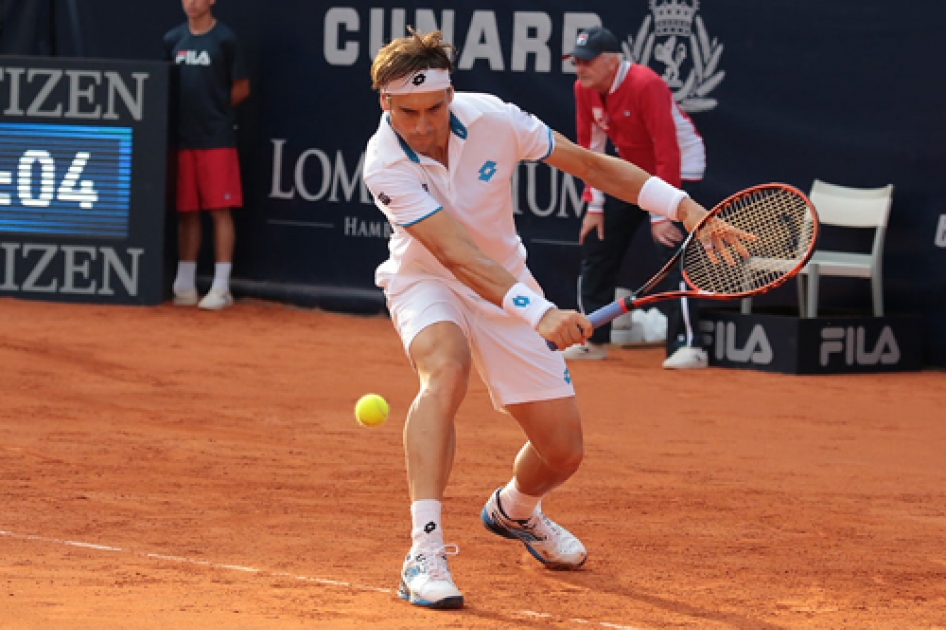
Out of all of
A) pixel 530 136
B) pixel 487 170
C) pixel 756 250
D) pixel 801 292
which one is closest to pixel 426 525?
pixel 487 170

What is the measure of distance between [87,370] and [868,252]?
4.40m

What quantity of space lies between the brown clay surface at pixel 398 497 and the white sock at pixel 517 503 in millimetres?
150

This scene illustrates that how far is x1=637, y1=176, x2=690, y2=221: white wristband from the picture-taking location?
4.07 metres

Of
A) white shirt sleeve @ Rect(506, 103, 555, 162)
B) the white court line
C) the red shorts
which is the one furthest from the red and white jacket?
the white court line

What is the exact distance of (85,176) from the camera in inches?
373

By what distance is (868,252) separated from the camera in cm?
843

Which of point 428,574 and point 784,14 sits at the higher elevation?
point 784,14

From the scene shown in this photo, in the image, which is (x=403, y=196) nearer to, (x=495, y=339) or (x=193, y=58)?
(x=495, y=339)

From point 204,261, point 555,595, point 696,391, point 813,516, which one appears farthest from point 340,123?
point 555,595

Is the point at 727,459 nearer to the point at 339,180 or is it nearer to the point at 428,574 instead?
the point at 428,574

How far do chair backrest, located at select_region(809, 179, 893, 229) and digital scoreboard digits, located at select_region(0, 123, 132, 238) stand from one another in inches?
172

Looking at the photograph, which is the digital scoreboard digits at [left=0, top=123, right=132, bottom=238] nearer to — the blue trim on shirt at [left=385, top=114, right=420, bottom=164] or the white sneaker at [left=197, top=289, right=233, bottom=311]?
the white sneaker at [left=197, top=289, right=233, bottom=311]

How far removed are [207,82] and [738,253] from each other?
243 inches

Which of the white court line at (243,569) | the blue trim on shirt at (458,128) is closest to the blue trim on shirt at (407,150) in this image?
the blue trim on shirt at (458,128)
